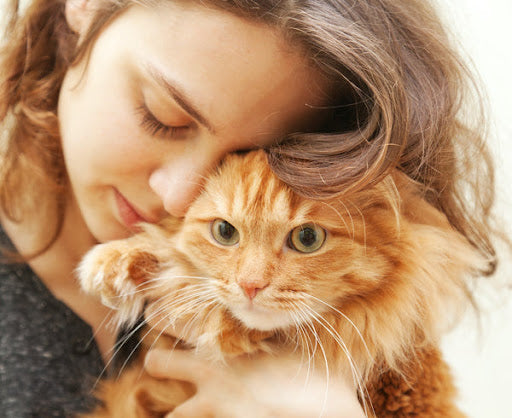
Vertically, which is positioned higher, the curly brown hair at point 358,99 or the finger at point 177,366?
the curly brown hair at point 358,99

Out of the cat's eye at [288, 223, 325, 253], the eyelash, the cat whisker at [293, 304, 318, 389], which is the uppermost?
the cat's eye at [288, 223, 325, 253]

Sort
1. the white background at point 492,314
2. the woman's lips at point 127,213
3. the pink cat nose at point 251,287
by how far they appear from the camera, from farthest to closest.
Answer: the white background at point 492,314 < the woman's lips at point 127,213 < the pink cat nose at point 251,287

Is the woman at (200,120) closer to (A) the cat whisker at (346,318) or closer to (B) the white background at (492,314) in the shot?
(A) the cat whisker at (346,318)

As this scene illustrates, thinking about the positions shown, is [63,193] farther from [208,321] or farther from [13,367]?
[208,321]

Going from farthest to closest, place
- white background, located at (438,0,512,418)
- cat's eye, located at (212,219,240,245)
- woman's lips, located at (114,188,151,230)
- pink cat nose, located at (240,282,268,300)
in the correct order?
white background, located at (438,0,512,418)
woman's lips, located at (114,188,151,230)
cat's eye, located at (212,219,240,245)
pink cat nose, located at (240,282,268,300)

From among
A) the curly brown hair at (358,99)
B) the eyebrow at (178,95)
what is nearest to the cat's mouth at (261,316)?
the curly brown hair at (358,99)

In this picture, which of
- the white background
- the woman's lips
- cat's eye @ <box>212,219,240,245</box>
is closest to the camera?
cat's eye @ <box>212,219,240,245</box>

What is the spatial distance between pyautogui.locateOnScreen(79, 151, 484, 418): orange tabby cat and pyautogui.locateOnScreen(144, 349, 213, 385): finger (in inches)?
1.4

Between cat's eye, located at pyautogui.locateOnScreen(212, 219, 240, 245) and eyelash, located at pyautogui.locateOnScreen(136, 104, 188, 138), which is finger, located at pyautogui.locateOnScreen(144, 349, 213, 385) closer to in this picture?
cat's eye, located at pyautogui.locateOnScreen(212, 219, 240, 245)

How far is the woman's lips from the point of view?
126cm

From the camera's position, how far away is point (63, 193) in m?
1.51

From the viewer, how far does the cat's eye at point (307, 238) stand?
1068 mm

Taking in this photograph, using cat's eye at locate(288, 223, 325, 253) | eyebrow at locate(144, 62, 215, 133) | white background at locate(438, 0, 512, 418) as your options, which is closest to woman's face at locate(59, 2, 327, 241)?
eyebrow at locate(144, 62, 215, 133)

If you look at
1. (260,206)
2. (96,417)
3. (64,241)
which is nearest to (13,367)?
(96,417)
